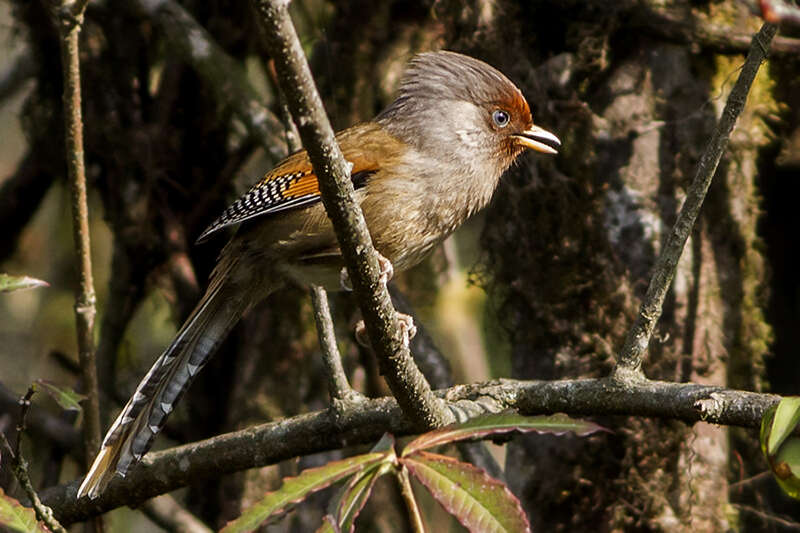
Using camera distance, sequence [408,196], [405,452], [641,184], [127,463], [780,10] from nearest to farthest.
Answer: [780,10] < [405,452] < [127,463] < [408,196] < [641,184]

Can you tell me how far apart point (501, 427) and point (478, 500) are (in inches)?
6.4

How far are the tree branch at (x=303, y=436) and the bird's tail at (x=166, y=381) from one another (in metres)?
0.09

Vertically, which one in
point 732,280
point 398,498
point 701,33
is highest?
point 701,33

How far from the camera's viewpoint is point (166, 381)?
12.2 feet

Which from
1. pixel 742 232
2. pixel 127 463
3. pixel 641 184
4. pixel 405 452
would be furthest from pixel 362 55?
pixel 405 452

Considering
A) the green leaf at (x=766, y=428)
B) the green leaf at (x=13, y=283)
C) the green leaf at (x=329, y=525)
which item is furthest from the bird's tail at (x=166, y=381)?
→ the green leaf at (x=766, y=428)

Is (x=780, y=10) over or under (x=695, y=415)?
over

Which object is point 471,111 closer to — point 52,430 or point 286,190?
point 286,190

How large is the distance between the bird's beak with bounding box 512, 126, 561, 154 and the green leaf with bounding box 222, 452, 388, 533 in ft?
7.48

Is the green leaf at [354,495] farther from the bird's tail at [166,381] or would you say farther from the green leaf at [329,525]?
the bird's tail at [166,381]

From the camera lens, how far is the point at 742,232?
4473 millimetres

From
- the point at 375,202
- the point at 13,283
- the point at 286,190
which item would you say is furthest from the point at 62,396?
the point at 375,202

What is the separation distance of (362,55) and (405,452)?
353 centimetres

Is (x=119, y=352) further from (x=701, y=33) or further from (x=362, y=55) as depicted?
(x=701, y=33)
